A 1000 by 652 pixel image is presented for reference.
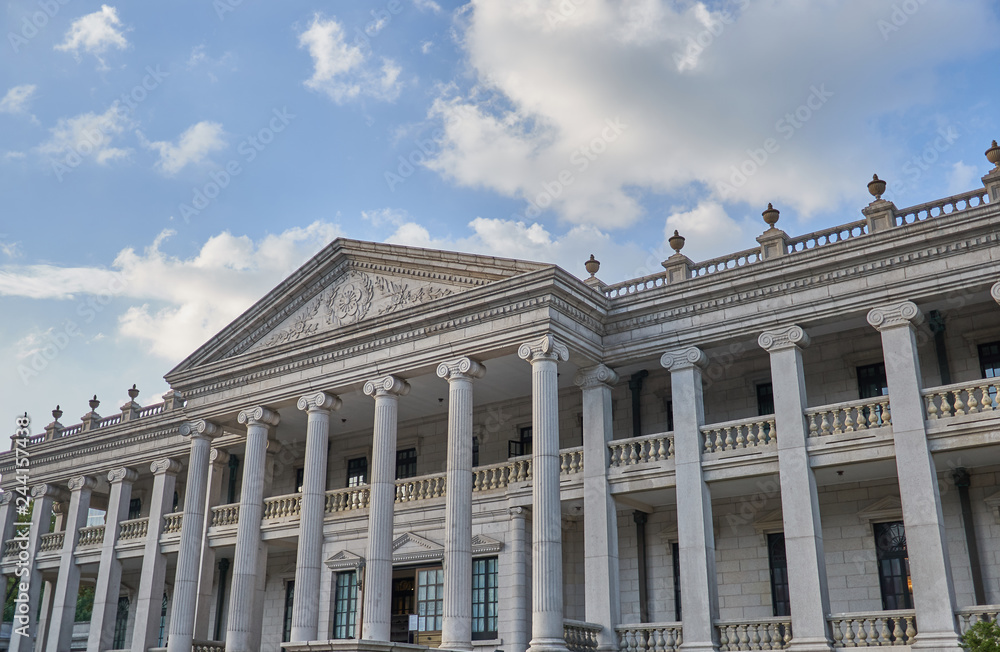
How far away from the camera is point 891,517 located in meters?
21.3

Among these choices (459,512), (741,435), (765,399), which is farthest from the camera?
(765,399)

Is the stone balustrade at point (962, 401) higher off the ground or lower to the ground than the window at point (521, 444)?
lower

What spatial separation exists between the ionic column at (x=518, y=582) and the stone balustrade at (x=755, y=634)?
5.87 metres

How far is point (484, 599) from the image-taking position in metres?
25.3

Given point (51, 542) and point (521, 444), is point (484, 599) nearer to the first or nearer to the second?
point (521, 444)

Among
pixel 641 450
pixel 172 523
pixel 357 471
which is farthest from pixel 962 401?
pixel 172 523

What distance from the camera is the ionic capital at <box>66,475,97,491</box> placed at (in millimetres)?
36406

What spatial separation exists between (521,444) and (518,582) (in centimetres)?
446

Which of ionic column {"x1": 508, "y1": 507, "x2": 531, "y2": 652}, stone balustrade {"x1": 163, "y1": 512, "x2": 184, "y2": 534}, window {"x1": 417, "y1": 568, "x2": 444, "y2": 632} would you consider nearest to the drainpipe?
ionic column {"x1": 508, "y1": 507, "x2": 531, "y2": 652}

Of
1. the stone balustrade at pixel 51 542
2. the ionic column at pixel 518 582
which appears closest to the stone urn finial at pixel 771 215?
the ionic column at pixel 518 582

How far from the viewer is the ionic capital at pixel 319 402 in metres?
26.0

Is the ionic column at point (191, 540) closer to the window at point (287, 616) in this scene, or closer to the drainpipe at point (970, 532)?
the window at point (287, 616)

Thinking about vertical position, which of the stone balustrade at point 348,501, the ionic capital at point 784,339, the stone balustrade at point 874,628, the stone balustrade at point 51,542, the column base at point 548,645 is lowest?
the column base at point 548,645

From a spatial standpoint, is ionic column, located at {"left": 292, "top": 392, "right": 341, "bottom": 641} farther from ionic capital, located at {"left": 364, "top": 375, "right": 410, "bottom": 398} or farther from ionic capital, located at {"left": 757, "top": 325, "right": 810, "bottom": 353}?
ionic capital, located at {"left": 757, "top": 325, "right": 810, "bottom": 353}
